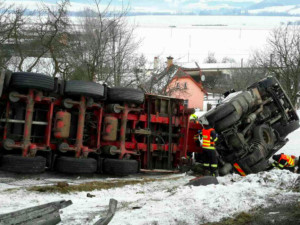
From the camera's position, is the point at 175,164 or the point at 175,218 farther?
the point at 175,164

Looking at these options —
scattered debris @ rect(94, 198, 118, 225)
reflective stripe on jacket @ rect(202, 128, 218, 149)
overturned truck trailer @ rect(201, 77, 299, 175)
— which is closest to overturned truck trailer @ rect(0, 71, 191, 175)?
reflective stripe on jacket @ rect(202, 128, 218, 149)

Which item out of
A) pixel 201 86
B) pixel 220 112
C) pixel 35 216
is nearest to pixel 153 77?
pixel 220 112

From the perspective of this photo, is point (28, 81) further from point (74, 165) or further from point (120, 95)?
point (120, 95)

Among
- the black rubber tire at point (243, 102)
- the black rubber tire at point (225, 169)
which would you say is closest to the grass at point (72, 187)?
the black rubber tire at point (225, 169)

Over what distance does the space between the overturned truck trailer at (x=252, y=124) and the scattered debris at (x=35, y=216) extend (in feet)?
15.6

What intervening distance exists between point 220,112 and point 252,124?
3.28 feet

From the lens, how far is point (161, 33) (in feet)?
223

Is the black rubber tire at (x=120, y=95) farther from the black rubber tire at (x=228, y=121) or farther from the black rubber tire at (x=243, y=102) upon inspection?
the black rubber tire at (x=243, y=102)

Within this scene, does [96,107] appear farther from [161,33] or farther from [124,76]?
[161,33]

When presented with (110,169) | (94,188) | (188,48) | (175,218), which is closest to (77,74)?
(110,169)

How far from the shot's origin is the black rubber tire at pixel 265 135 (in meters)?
8.20

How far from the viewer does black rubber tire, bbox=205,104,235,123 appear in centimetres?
766

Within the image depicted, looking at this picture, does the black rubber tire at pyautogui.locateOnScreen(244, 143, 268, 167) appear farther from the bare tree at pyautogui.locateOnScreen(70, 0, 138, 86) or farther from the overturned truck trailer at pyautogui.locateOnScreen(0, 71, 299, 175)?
the bare tree at pyautogui.locateOnScreen(70, 0, 138, 86)

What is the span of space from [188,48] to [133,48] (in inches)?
1956
